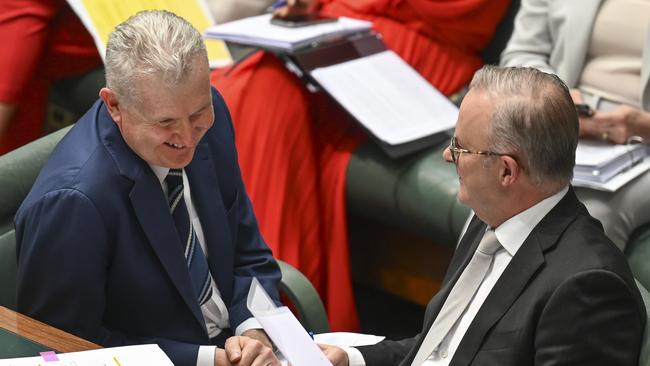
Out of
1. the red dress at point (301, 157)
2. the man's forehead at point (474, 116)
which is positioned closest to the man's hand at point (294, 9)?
the red dress at point (301, 157)

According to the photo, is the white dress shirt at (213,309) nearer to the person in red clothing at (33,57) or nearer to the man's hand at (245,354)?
the man's hand at (245,354)

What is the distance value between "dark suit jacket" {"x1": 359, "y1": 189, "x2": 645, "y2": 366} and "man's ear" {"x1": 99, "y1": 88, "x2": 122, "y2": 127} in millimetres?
723

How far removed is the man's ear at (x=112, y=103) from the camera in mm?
1867

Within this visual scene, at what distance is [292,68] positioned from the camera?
323 centimetres

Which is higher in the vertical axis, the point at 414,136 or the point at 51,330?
the point at 51,330

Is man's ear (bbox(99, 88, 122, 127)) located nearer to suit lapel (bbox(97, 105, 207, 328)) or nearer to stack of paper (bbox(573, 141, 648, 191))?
suit lapel (bbox(97, 105, 207, 328))

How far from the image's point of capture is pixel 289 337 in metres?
1.77

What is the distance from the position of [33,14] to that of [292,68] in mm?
864

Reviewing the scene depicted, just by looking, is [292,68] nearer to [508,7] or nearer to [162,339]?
[508,7]

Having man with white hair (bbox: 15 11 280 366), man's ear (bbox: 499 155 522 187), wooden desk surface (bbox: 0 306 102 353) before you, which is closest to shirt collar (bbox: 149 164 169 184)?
man with white hair (bbox: 15 11 280 366)

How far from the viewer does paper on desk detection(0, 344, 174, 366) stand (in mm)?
1525

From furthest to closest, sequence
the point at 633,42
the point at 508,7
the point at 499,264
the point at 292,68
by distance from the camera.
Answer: the point at 508,7 < the point at 292,68 < the point at 633,42 < the point at 499,264

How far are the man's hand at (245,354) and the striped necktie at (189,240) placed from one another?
0.14m

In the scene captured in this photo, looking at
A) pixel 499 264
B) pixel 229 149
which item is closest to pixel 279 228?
pixel 229 149
